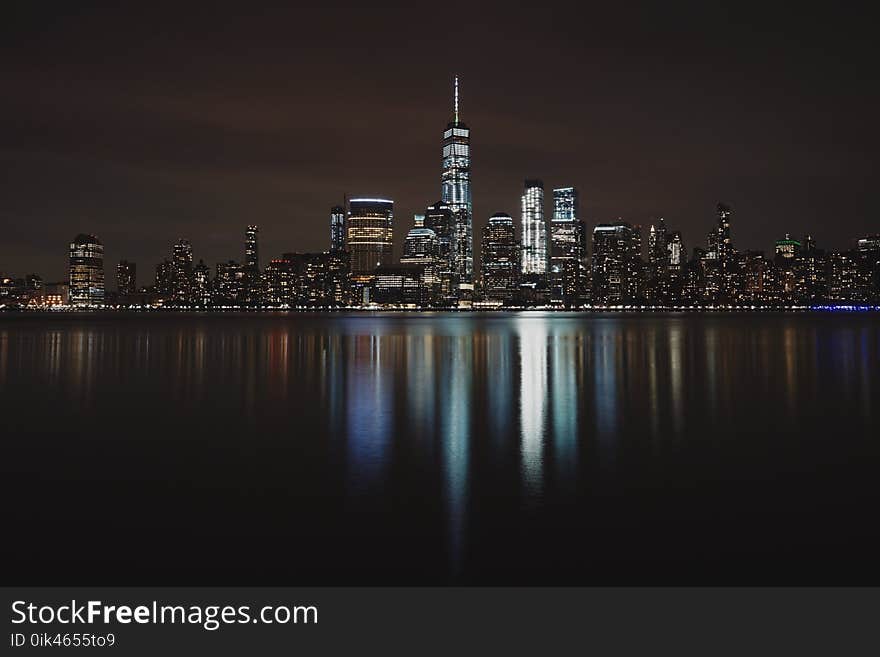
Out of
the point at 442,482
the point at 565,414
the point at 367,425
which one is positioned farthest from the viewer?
the point at 565,414

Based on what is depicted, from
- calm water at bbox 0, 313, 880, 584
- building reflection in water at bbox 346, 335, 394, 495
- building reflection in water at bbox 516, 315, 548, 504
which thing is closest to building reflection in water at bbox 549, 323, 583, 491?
calm water at bbox 0, 313, 880, 584

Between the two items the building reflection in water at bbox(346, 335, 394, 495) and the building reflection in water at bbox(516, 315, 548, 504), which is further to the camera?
the building reflection in water at bbox(346, 335, 394, 495)

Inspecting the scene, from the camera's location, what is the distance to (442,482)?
11.7 meters

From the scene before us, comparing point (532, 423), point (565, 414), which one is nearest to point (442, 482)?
point (532, 423)

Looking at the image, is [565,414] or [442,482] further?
[565,414]

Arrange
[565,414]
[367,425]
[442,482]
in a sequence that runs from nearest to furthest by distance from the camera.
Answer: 1. [442,482]
2. [367,425]
3. [565,414]

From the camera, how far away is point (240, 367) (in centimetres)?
3400

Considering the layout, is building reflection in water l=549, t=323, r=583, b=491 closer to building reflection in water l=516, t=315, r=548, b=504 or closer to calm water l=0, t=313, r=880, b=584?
calm water l=0, t=313, r=880, b=584

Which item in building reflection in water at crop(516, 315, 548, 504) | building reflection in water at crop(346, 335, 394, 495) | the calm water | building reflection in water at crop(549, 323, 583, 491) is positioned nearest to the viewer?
the calm water

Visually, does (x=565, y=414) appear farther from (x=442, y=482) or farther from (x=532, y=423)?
(x=442, y=482)

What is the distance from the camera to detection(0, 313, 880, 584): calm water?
7988 mm

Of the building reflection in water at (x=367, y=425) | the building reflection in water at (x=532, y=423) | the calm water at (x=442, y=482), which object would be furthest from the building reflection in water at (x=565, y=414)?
the building reflection in water at (x=367, y=425)
